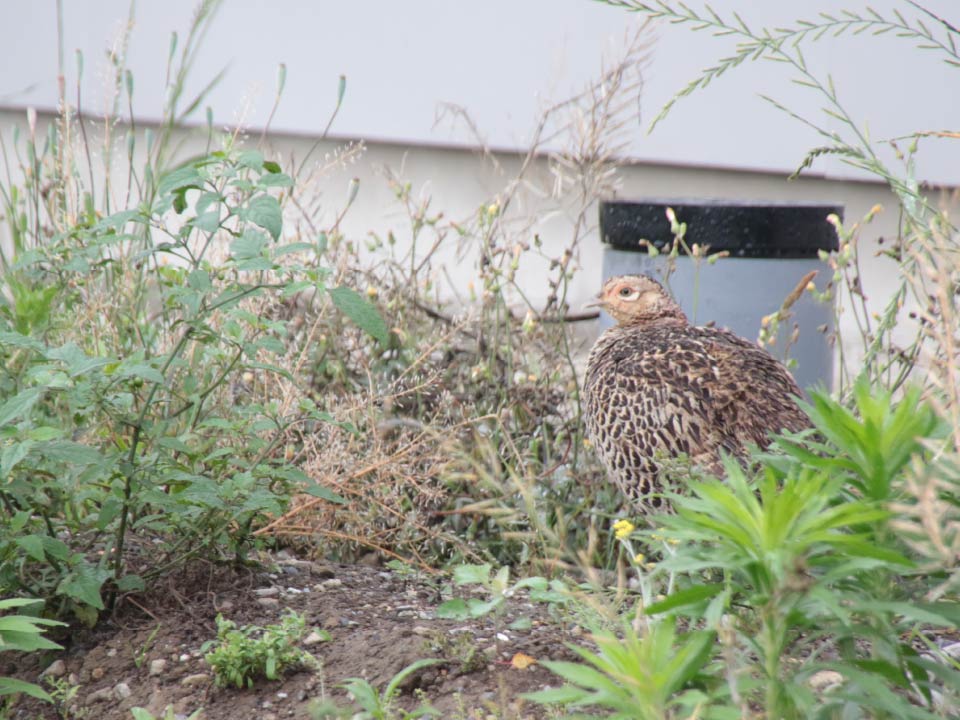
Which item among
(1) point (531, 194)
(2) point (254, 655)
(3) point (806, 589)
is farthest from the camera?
(1) point (531, 194)

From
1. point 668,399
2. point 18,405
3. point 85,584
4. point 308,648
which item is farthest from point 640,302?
point 18,405

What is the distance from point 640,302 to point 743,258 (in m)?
0.54

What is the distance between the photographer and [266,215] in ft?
7.32

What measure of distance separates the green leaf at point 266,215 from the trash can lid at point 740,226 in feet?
5.98

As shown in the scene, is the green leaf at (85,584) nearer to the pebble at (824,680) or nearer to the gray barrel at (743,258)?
the pebble at (824,680)

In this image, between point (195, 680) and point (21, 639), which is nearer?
point (21, 639)

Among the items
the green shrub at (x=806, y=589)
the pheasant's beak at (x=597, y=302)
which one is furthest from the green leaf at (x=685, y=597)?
the pheasant's beak at (x=597, y=302)

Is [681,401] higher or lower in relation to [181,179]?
lower

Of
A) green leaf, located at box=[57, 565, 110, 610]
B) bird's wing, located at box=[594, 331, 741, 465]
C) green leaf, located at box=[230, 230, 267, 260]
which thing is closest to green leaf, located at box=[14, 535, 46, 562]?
green leaf, located at box=[57, 565, 110, 610]

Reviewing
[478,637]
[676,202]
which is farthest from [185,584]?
[676,202]

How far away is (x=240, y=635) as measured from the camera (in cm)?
239

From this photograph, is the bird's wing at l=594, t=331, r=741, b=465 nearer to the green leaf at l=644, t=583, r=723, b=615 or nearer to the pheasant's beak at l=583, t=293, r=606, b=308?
the pheasant's beak at l=583, t=293, r=606, b=308

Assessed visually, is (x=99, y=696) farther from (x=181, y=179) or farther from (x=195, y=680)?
(x=181, y=179)

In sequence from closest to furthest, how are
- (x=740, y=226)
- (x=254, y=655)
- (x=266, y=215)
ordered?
(x=266, y=215) < (x=254, y=655) < (x=740, y=226)
